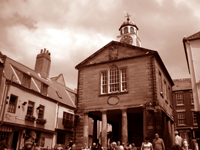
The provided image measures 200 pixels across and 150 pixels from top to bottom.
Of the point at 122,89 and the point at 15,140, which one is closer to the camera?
the point at 122,89

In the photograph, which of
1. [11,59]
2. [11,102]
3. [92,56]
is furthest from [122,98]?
[11,59]

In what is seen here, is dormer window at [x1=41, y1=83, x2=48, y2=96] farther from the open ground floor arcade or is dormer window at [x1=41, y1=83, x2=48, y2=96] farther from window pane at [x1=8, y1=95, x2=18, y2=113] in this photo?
the open ground floor arcade

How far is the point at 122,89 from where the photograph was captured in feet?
66.8

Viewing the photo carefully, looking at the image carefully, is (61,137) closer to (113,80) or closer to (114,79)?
(113,80)

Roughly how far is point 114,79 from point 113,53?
9.56 ft

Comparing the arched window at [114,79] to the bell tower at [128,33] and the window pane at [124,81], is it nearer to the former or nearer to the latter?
the window pane at [124,81]

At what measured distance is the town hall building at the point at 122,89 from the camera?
1855 cm

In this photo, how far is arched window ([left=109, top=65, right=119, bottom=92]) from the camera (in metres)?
20.7

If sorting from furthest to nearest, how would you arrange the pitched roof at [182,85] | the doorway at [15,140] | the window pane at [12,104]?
the pitched roof at [182,85], the doorway at [15,140], the window pane at [12,104]

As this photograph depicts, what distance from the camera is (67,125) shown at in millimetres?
28938

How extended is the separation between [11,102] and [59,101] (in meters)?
8.26

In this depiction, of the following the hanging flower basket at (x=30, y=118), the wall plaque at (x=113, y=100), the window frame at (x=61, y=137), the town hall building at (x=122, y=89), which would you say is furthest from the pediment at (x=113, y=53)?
the window frame at (x=61, y=137)

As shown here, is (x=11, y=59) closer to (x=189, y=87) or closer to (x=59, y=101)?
(x=59, y=101)

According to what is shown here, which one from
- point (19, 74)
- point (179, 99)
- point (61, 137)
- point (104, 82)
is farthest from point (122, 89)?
point (179, 99)
